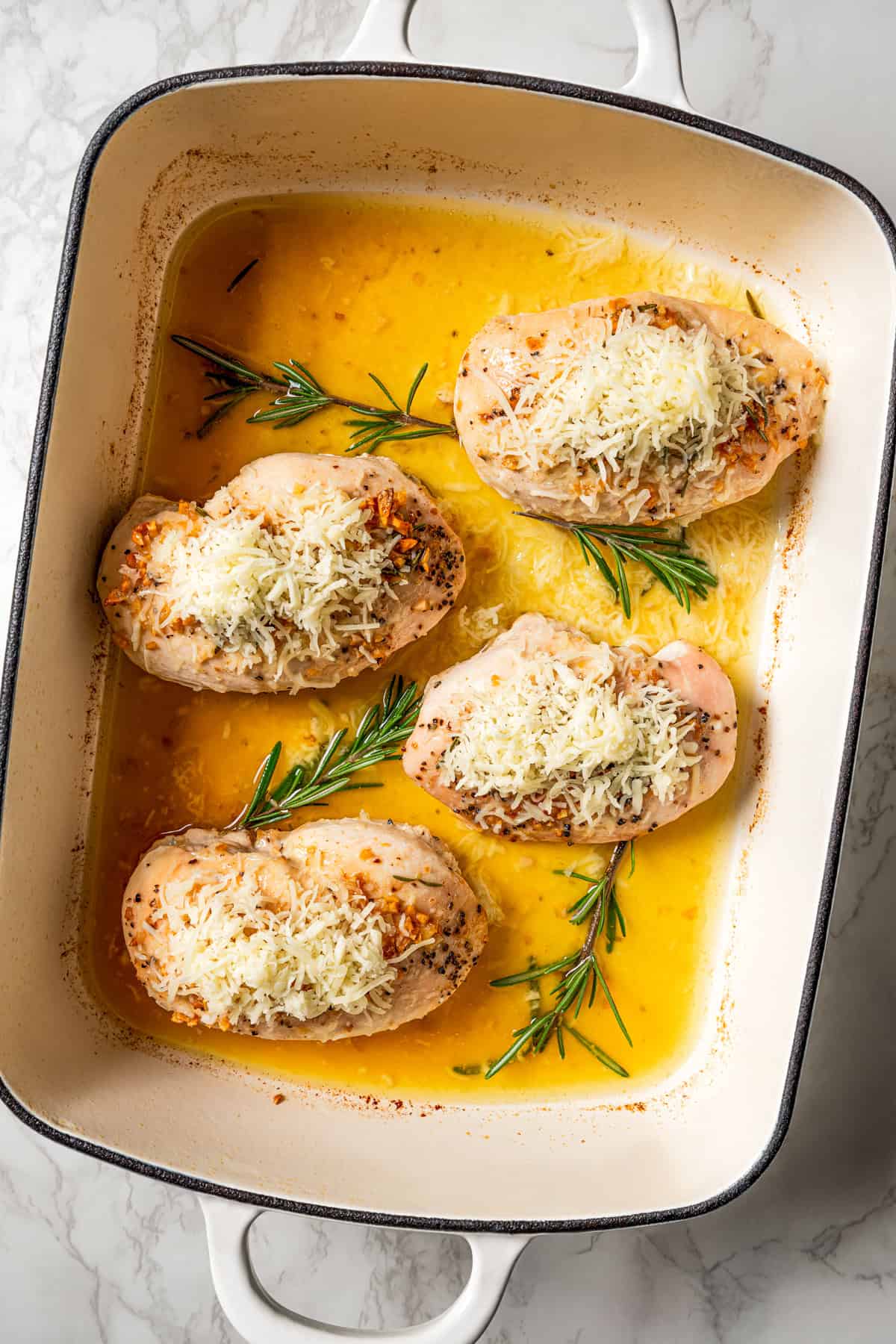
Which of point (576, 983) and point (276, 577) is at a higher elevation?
point (276, 577)

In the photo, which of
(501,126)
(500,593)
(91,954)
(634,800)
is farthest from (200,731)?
(501,126)

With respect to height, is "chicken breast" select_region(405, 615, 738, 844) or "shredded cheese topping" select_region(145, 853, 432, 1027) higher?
"chicken breast" select_region(405, 615, 738, 844)

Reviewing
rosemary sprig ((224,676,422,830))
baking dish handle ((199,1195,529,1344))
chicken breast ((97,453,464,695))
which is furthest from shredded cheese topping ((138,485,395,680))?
baking dish handle ((199,1195,529,1344))

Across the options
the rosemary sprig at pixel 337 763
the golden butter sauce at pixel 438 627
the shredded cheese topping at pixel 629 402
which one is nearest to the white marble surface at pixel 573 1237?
the golden butter sauce at pixel 438 627

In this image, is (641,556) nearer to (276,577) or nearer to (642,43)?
(276,577)

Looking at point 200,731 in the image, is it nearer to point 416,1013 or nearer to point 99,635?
point 99,635

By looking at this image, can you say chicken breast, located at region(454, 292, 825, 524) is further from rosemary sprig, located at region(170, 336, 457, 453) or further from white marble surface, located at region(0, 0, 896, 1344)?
white marble surface, located at region(0, 0, 896, 1344)

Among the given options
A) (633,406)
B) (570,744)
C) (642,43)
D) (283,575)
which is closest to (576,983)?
(570,744)
